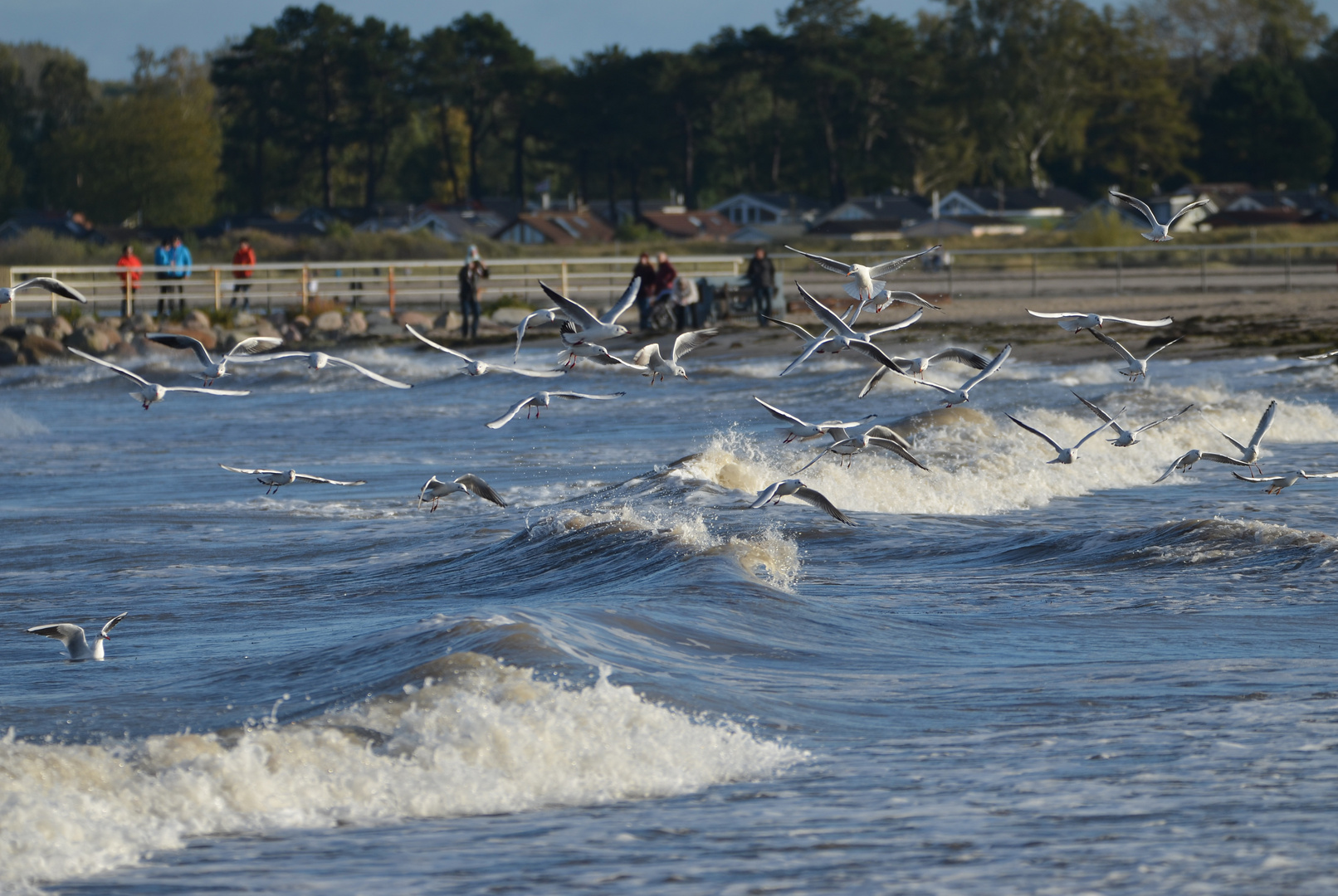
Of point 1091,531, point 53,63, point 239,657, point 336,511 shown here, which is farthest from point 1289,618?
point 53,63

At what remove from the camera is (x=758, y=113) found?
106 meters

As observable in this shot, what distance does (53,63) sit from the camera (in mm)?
122750

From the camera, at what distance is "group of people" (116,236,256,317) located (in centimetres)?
3406

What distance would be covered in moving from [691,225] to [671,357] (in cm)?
8441

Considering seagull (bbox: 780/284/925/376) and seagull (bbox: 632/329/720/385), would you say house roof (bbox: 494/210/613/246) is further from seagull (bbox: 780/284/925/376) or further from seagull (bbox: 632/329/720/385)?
seagull (bbox: 780/284/925/376)

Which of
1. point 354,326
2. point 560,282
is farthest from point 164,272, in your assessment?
point 560,282

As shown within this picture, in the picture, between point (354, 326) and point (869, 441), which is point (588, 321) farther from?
point (354, 326)

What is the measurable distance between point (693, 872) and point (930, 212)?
92469 millimetres

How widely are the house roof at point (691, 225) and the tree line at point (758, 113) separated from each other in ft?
19.6

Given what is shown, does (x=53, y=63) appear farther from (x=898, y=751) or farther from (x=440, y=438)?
(x=898, y=751)

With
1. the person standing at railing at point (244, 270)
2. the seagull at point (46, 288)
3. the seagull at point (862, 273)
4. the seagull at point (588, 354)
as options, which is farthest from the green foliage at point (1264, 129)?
the seagull at point (46, 288)

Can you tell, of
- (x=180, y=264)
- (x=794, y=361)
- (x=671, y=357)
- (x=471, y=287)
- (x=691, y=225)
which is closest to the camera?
(x=794, y=361)

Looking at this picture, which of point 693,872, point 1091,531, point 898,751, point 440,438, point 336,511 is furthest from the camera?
point 440,438

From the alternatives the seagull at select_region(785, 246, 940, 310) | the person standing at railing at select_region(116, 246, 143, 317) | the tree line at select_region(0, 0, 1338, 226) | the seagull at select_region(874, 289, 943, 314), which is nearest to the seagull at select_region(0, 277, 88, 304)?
the seagull at select_region(785, 246, 940, 310)
